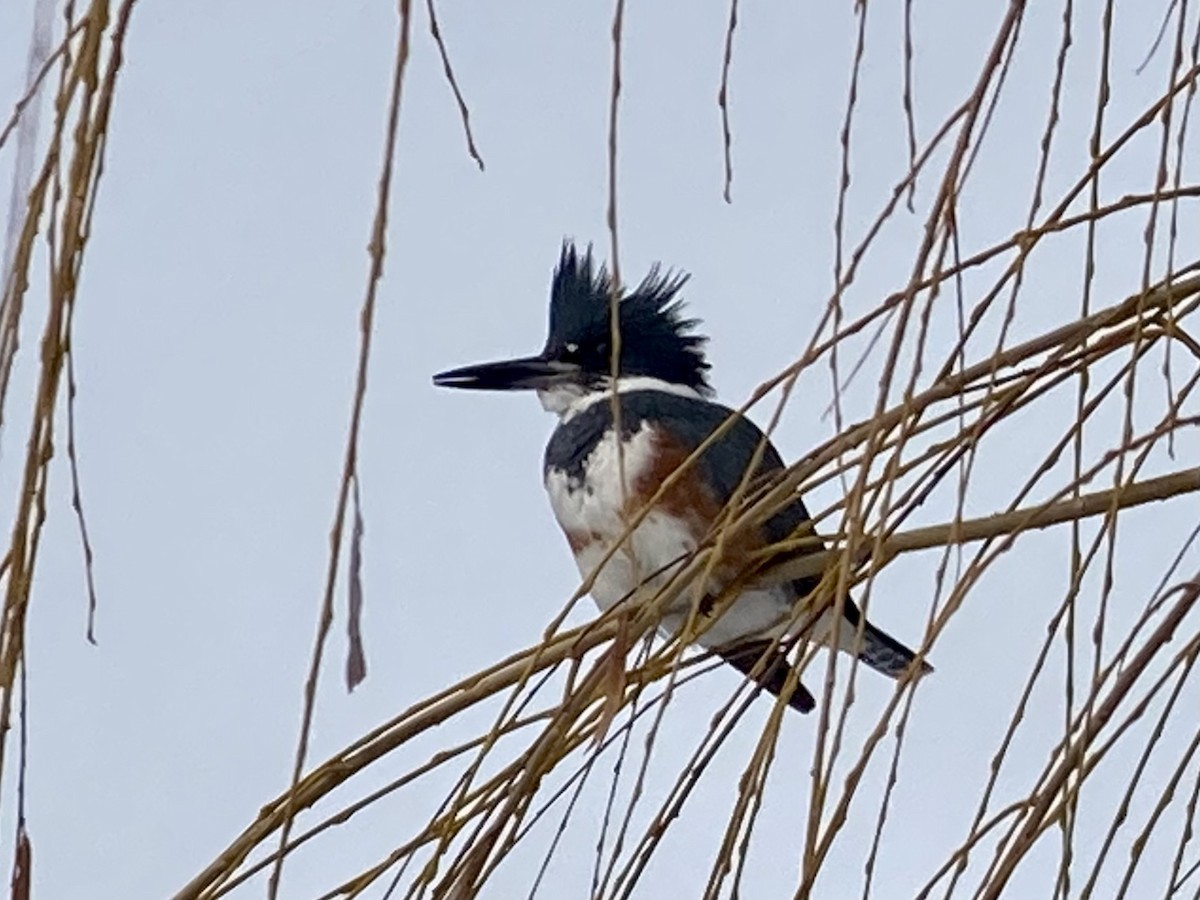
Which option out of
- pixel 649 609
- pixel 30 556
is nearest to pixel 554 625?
pixel 649 609

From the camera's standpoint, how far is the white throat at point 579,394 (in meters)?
2.62

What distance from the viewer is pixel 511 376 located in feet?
8.98

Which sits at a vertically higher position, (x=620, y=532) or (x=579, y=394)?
(x=579, y=394)

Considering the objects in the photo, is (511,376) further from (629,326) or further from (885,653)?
(885,653)

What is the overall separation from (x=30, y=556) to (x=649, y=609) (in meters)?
0.29

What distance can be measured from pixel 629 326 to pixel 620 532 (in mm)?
667

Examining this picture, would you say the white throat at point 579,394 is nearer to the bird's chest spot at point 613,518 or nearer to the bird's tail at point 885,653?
the bird's chest spot at point 613,518

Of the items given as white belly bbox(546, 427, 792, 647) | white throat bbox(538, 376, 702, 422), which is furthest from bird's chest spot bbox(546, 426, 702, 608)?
white throat bbox(538, 376, 702, 422)

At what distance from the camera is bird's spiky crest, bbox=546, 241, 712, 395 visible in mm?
2742

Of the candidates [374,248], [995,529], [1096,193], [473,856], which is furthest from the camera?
[995,529]

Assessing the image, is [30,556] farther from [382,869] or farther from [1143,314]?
[1143,314]

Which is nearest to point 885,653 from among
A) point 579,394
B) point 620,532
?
point 620,532

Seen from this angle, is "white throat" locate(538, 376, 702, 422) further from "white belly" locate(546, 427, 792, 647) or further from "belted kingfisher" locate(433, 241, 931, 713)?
"white belly" locate(546, 427, 792, 647)

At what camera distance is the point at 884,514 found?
86cm
